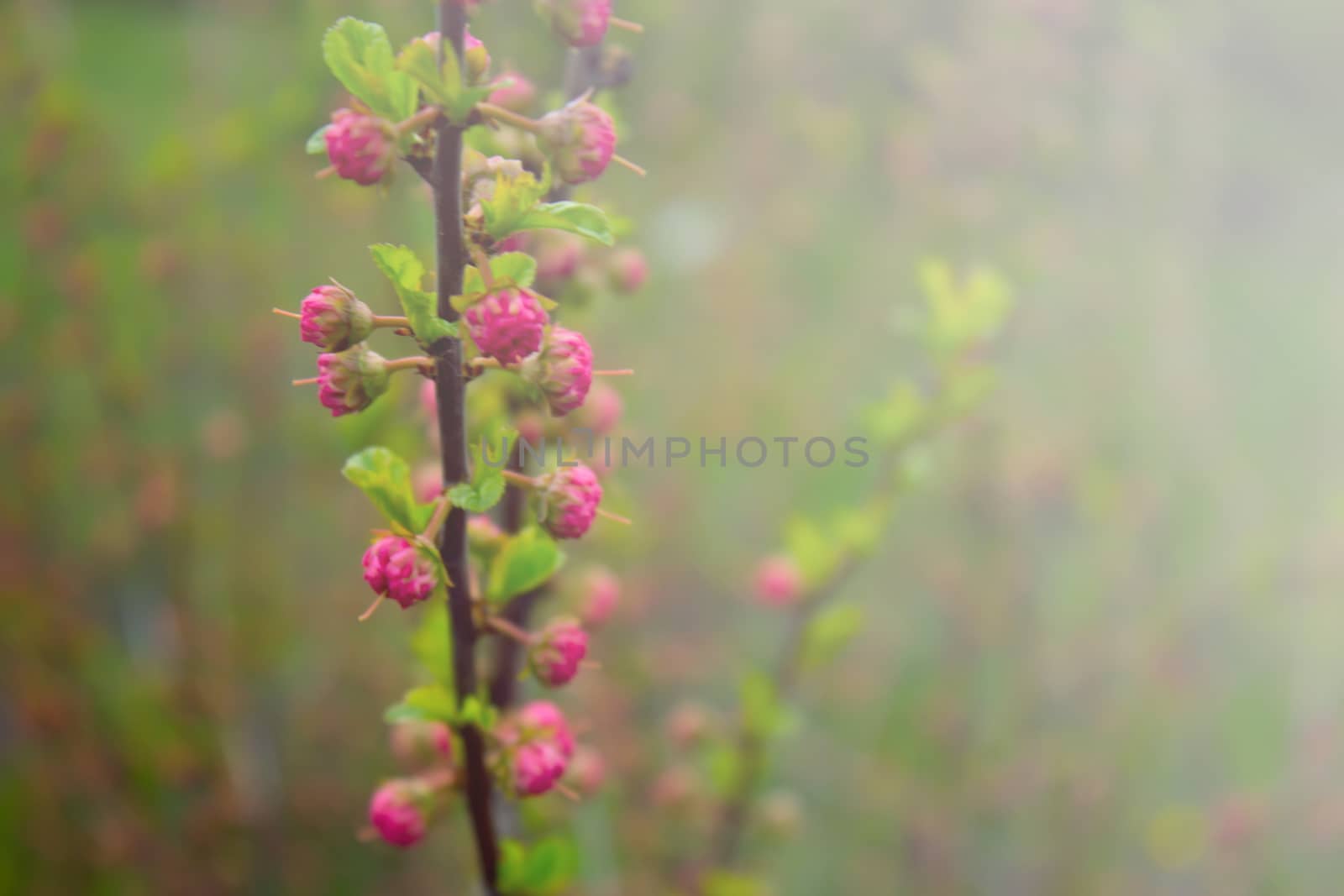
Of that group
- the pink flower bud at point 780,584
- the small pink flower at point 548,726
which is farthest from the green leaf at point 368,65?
the pink flower bud at point 780,584

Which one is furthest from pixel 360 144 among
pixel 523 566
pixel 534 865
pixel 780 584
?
pixel 780 584

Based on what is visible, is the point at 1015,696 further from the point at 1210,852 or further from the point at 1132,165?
the point at 1132,165

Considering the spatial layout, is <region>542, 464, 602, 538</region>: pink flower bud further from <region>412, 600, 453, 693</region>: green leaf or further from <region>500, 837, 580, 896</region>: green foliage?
<region>500, 837, 580, 896</region>: green foliage

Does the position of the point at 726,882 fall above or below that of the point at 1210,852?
above

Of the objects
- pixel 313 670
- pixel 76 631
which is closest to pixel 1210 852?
pixel 313 670

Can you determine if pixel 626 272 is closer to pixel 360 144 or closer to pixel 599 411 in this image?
pixel 599 411

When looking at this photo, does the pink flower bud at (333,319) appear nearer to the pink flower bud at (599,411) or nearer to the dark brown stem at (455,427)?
the dark brown stem at (455,427)

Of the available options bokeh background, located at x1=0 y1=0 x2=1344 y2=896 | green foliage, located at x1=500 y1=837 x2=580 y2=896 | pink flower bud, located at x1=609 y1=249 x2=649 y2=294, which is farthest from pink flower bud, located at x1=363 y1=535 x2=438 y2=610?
bokeh background, located at x1=0 y1=0 x2=1344 y2=896
